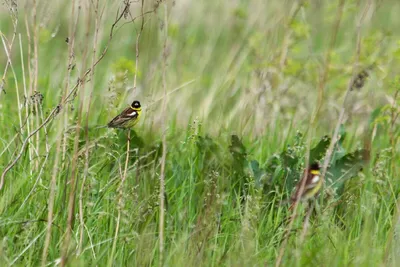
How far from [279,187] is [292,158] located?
0.60 ft

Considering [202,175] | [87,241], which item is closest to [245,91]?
[202,175]

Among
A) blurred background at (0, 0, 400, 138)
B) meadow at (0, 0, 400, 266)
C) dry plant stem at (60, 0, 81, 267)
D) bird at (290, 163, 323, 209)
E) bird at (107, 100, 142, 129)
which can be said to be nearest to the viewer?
dry plant stem at (60, 0, 81, 267)

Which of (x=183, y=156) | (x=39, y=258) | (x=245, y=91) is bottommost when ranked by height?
(x=39, y=258)

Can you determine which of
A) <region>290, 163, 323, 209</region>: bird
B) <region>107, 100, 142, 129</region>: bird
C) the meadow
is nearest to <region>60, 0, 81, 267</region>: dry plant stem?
the meadow

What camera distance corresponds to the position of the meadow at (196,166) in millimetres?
3154

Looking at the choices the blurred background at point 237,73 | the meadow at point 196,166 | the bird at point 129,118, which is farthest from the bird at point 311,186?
the blurred background at point 237,73

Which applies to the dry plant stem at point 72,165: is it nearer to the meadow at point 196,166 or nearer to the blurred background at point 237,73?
the meadow at point 196,166

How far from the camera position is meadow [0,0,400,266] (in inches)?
124

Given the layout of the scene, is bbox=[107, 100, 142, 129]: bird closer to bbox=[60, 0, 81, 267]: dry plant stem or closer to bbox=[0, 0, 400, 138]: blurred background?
bbox=[0, 0, 400, 138]: blurred background

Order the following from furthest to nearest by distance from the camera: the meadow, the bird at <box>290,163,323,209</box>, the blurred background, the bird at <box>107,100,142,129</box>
Result: the blurred background < the bird at <box>107,100,142,129</box> < the bird at <box>290,163,323,209</box> < the meadow

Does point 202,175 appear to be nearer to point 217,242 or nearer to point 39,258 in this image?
point 217,242

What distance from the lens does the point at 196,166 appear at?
165 inches

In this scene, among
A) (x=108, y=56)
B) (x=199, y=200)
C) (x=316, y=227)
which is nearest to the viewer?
(x=316, y=227)

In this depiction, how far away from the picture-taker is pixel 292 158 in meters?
4.02
